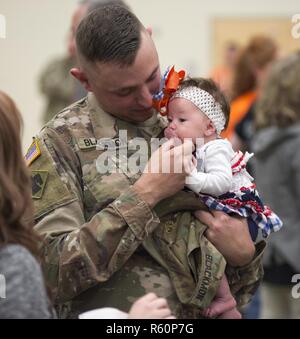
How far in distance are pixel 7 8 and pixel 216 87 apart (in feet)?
20.3

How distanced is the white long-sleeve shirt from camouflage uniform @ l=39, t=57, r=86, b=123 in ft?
10.9

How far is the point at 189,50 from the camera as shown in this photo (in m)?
9.52

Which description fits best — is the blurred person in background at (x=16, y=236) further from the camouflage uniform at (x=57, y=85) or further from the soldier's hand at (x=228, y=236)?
the camouflage uniform at (x=57, y=85)

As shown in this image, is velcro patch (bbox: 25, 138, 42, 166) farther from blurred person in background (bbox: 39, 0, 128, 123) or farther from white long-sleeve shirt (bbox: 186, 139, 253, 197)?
blurred person in background (bbox: 39, 0, 128, 123)

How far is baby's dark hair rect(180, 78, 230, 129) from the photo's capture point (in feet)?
8.69

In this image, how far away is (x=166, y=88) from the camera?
8.52 ft

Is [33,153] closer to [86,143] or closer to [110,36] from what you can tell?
[86,143]

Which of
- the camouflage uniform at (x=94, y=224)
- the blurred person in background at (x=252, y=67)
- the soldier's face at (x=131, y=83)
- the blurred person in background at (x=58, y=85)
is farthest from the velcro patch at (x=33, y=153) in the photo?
the blurred person in background at (x=252, y=67)

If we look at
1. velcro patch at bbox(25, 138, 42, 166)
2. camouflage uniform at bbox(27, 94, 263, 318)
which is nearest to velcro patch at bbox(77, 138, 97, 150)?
camouflage uniform at bbox(27, 94, 263, 318)

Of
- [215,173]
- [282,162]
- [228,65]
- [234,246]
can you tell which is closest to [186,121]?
[215,173]

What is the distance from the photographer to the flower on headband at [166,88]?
2.60 metres

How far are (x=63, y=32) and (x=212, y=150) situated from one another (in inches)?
259

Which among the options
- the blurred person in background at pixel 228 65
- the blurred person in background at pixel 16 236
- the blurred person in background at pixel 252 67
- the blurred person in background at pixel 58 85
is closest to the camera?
the blurred person in background at pixel 16 236
